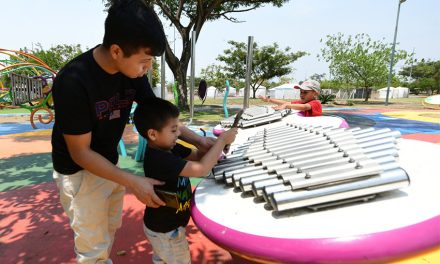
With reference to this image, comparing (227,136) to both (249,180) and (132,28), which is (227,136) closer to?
(249,180)

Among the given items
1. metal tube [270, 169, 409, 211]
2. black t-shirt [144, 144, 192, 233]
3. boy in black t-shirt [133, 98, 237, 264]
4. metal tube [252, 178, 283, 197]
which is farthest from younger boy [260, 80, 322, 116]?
metal tube [270, 169, 409, 211]

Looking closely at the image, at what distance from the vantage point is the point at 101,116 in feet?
5.32

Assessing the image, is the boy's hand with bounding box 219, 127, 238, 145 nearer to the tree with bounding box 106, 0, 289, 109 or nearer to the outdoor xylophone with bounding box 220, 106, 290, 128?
the outdoor xylophone with bounding box 220, 106, 290, 128

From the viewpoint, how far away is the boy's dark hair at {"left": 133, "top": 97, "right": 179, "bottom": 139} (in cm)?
166

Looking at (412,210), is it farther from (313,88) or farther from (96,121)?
(313,88)

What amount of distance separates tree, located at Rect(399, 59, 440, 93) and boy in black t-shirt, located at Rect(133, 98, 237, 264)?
61371 millimetres

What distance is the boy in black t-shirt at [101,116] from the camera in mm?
1375

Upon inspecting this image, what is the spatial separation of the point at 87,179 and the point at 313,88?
3.67 m

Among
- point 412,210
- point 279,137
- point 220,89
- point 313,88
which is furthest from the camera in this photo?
point 220,89

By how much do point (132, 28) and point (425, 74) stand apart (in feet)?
252

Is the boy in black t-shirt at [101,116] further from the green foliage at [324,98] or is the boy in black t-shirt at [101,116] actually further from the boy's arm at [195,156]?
the green foliage at [324,98]

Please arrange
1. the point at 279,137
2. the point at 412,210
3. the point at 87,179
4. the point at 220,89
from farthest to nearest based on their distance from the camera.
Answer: the point at 220,89 < the point at 279,137 < the point at 87,179 < the point at 412,210

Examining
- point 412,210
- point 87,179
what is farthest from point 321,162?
point 87,179

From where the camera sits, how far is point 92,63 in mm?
1540
